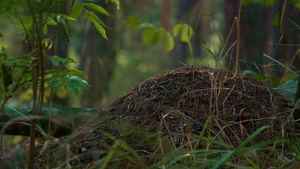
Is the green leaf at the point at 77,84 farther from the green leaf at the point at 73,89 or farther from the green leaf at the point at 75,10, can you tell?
the green leaf at the point at 75,10

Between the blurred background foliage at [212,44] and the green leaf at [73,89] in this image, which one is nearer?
the green leaf at [73,89]

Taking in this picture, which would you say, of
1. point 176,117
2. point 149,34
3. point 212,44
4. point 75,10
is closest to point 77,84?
point 75,10

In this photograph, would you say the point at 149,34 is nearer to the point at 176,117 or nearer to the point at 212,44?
the point at 212,44

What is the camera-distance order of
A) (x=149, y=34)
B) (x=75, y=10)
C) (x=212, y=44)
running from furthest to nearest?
(x=212, y=44) → (x=149, y=34) → (x=75, y=10)

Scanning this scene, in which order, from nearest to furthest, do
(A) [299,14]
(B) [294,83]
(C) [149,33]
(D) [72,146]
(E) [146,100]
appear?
1. (D) [72,146]
2. (E) [146,100]
3. (B) [294,83]
4. (C) [149,33]
5. (A) [299,14]

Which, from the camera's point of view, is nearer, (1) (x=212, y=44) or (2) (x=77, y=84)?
(2) (x=77, y=84)

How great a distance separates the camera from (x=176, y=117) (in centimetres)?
191

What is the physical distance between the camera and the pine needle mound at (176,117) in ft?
5.72

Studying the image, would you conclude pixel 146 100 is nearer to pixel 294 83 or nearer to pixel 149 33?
pixel 294 83

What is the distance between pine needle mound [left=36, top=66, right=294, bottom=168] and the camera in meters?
1.74

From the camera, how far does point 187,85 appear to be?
215 centimetres

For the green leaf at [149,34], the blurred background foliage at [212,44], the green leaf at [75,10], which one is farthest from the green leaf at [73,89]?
the green leaf at [149,34]

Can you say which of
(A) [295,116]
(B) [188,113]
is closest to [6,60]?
(B) [188,113]

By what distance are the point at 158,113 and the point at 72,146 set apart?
1.81ft
